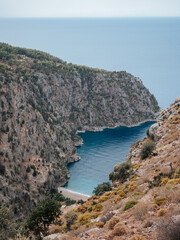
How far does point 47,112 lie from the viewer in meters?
113

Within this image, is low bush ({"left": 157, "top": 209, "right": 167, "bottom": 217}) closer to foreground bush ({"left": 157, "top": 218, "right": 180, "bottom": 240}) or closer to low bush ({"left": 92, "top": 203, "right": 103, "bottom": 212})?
foreground bush ({"left": 157, "top": 218, "right": 180, "bottom": 240})

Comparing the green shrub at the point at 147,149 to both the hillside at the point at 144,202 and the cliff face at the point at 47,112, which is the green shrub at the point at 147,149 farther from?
the cliff face at the point at 47,112

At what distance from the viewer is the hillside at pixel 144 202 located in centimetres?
1681

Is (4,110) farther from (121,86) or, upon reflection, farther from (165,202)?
(121,86)

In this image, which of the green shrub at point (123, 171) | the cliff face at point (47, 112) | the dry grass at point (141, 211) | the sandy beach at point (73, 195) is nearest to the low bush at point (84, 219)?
the dry grass at point (141, 211)

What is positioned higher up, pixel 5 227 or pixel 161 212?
pixel 161 212

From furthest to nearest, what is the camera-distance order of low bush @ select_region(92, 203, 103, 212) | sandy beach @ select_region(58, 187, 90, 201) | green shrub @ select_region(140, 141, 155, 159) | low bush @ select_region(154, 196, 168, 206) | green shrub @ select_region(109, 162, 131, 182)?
sandy beach @ select_region(58, 187, 90, 201), green shrub @ select_region(140, 141, 155, 159), green shrub @ select_region(109, 162, 131, 182), low bush @ select_region(92, 203, 103, 212), low bush @ select_region(154, 196, 168, 206)

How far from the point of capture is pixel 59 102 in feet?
458

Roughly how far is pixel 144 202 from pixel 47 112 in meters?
94.4

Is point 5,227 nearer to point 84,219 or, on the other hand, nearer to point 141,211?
point 84,219

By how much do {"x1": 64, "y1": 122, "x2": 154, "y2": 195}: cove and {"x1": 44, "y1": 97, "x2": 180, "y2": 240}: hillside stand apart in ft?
156

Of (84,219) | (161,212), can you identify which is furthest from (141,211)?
(84,219)

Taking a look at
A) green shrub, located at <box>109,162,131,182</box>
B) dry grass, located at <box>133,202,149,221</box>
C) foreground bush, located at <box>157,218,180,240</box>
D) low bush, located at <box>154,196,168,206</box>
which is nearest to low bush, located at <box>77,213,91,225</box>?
dry grass, located at <box>133,202,149,221</box>

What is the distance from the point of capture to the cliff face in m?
76.1
